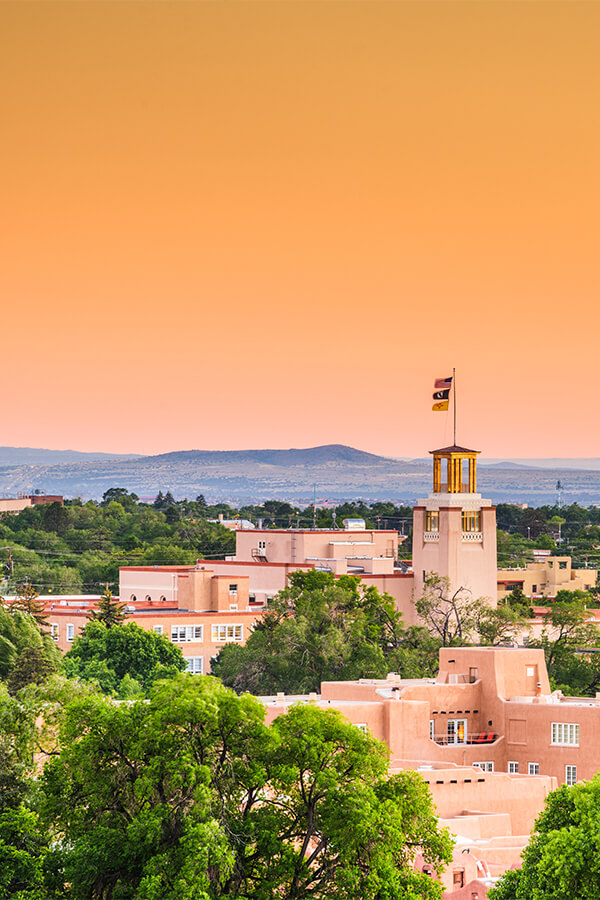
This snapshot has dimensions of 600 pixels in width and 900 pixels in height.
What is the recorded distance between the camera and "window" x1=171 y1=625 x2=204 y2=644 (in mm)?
90812

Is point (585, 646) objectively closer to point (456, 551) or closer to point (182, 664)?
point (456, 551)

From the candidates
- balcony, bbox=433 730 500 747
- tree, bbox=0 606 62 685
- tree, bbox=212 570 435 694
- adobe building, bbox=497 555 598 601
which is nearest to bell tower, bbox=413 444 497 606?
tree, bbox=212 570 435 694

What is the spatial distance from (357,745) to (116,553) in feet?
397

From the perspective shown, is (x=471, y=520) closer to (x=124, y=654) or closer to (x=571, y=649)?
(x=571, y=649)

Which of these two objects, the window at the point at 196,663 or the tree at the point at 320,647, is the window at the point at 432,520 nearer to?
the tree at the point at 320,647

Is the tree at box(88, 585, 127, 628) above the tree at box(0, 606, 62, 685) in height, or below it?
above

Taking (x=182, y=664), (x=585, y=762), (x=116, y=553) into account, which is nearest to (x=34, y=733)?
(x=585, y=762)

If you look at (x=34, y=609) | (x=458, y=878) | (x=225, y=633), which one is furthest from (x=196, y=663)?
(x=458, y=878)

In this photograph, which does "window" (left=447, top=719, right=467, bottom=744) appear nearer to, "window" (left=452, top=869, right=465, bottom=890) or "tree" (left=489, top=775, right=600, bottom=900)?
"window" (left=452, top=869, right=465, bottom=890)

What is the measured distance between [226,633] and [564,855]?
182ft

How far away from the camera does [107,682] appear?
76125 mm

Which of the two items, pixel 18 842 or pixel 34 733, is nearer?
pixel 18 842

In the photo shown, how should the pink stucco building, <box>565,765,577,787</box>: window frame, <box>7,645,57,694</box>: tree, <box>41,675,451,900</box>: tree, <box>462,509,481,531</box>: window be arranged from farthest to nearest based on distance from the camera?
<box>462,509,481,531</box>: window, <box>7,645,57,694</box>: tree, <box>565,765,577,787</box>: window frame, the pink stucco building, <box>41,675,451,900</box>: tree

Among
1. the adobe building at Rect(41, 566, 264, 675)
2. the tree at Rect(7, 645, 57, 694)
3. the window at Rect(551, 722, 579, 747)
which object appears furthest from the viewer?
the adobe building at Rect(41, 566, 264, 675)
